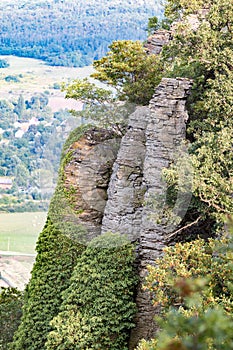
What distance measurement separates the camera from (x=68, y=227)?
18125mm

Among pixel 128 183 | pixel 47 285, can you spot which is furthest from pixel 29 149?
pixel 128 183

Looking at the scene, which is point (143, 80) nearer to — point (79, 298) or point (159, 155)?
point (159, 155)

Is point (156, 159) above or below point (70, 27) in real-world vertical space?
above

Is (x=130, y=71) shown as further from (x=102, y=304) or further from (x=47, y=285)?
(x=102, y=304)

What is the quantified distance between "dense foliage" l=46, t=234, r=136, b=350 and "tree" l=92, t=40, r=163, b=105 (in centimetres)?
564

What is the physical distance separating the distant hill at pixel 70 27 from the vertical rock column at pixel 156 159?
44812 mm

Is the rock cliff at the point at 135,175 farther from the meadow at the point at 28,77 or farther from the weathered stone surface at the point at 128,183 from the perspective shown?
the meadow at the point at 28,77

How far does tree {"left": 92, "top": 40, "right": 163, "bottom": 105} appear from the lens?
66.0ft

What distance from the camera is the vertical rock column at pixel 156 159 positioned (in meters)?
15.6

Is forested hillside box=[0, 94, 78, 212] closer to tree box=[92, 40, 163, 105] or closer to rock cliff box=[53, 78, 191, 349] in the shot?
rock cliff box=[53, 78, 191, 349]

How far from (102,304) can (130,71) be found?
25.7ft

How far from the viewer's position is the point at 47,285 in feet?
58.7

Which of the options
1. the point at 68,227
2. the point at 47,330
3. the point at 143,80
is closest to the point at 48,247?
the point at 68,227

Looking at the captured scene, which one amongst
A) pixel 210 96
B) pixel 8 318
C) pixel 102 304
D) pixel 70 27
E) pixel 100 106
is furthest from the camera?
pixel 70 27
